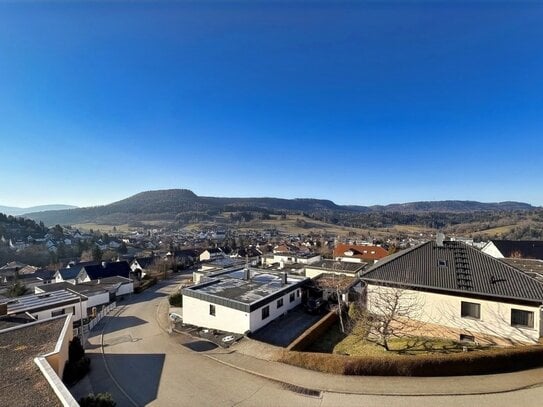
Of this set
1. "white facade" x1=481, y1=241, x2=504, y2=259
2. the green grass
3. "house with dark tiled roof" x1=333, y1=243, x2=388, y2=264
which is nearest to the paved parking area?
the green grass

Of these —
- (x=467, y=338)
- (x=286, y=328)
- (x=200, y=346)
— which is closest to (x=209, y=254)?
(x=286, y=328)

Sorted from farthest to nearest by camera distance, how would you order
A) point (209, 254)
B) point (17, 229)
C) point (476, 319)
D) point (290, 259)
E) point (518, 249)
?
point (17, 229)
point (209, 254)
point (290, 259)
point (518, 249)
point (476, 319)

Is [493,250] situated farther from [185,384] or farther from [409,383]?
[185,384]

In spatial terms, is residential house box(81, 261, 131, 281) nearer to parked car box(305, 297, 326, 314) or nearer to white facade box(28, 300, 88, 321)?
white facade box(28, 300, 88, 321)

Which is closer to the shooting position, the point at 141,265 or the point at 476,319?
the point at 476,319

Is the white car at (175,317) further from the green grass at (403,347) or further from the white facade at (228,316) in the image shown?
the green grass at (403,347)

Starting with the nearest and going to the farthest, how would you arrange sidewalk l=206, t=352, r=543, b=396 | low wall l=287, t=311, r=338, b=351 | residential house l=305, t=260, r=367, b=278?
sidewalk l=206, t=352, r=543, b=396 < low wall l=287, t=311, r=338, b=351 < residential house l=305, t=260, r=367, b=278

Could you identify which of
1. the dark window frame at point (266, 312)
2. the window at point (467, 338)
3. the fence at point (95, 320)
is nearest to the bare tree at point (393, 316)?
the window at point (467, 338)
